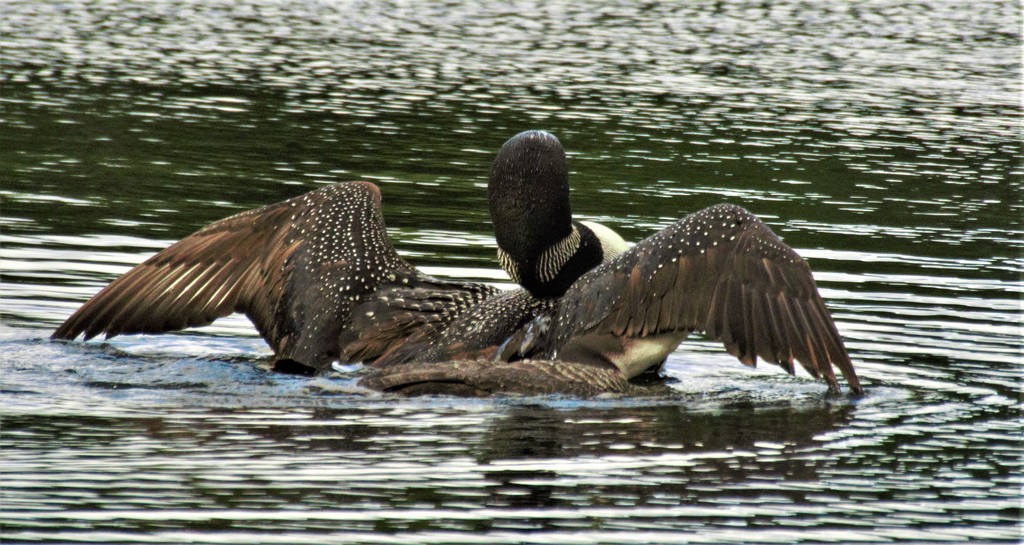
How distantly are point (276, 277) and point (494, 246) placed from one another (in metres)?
2.87

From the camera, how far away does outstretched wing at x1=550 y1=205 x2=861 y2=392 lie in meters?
7.48

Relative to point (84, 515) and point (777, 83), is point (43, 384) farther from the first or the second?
point (777, 83)

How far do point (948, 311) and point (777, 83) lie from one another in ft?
36.7

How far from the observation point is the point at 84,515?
548 cm

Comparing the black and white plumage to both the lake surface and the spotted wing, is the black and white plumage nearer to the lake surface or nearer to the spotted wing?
the spotted wing

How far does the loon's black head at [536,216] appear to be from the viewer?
7.99 meters

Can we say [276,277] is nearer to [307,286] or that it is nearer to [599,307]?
[307,286]

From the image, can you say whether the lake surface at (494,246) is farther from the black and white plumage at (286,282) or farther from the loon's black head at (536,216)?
the loon's black head at (536,216)

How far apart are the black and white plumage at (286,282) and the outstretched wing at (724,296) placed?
103cm

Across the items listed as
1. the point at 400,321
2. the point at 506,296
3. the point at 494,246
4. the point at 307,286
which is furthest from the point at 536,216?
the point at 494,246

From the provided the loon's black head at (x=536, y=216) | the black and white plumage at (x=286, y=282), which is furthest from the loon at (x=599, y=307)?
the black and white plumage at (x=286, y=282)

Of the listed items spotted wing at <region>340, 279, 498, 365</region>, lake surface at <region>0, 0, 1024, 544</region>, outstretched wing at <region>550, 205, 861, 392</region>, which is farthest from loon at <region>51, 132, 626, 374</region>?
outstretched wing at <region>550, 205, 861, 392</region>

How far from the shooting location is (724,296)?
7586 millimetres

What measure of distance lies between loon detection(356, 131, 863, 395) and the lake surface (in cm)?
24
